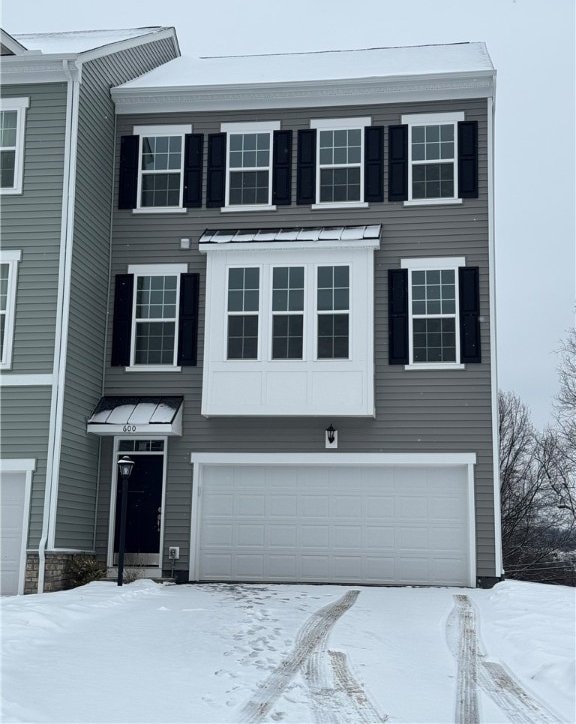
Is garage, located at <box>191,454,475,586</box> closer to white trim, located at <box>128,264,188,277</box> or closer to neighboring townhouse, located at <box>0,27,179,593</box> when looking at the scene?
neighboring townhouse, located at <box>0,27,179,593</box>

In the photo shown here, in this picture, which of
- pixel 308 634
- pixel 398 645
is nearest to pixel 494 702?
pixel 398 645

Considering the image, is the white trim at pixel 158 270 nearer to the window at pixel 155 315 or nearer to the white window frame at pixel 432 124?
the window at pixel 155 315

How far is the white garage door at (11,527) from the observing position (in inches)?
545

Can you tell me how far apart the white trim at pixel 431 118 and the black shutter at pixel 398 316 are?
2.64 metres

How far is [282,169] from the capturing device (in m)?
16.4

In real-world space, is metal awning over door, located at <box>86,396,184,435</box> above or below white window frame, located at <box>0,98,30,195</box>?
below

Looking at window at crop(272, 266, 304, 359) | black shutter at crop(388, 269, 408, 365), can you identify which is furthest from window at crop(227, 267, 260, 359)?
black shutter at crop(388, 269, 408, 365)

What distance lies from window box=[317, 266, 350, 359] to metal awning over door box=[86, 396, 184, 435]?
2.65 meters

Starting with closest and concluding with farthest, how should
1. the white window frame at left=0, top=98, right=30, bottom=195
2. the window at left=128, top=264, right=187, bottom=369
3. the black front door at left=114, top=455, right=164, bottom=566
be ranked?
the white window frame at left=0, top=98, right=30, bottom=195 < the black front door at left=114, top=455, right=164, bottom=566 < the window at left=128, top=264, right=187, bottom=369

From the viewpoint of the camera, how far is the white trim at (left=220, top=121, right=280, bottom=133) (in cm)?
1655

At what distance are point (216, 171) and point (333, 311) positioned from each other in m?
3.44

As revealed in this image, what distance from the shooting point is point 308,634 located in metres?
9.58

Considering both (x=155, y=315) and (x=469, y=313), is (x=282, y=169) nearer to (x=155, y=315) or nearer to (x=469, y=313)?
(x=155, y=315)

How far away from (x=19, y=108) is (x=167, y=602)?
8241 mm
